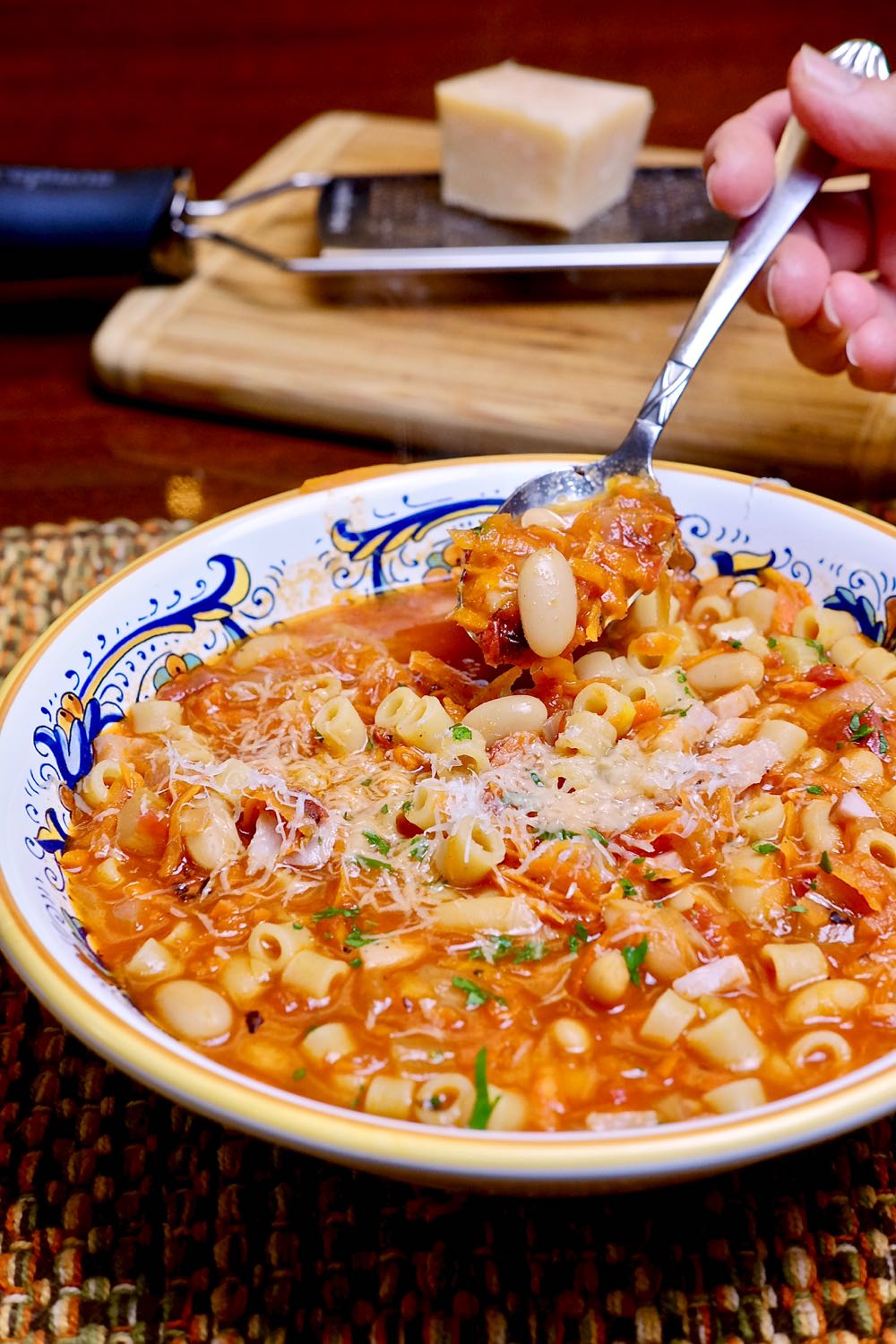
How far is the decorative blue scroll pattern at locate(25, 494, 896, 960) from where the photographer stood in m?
2.41

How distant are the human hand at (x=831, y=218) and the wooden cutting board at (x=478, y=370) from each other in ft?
0.95

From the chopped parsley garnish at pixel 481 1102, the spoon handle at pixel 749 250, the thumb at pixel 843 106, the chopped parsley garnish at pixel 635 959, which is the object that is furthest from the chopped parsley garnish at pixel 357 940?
the thumb at pixel 843 106

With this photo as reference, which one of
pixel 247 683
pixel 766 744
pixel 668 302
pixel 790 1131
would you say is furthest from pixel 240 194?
pixel 790 1131

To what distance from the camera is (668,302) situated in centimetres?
471

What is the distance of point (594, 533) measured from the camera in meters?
2.84

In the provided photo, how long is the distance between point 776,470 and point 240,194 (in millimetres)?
2856

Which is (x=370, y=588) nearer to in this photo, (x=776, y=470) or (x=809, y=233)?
(x=776, y=470)

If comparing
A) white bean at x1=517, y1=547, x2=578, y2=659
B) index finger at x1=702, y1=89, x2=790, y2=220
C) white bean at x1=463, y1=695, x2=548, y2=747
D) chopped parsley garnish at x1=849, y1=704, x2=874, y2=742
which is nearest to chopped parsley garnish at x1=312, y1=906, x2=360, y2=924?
white bean at x1=463, y1=695, x2=548, y2=747

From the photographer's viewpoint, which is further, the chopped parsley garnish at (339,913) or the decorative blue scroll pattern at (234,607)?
the decorative blue scroll pattern at (234,607)

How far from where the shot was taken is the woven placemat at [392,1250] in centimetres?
188

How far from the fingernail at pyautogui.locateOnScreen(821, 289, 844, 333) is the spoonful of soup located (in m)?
0.37

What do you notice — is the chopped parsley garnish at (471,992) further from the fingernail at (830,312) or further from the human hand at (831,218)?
the fingernail at (830,312)

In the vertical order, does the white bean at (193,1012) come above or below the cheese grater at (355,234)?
below

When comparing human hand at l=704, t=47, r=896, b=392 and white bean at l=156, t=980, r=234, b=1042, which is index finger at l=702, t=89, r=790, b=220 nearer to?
human hand at l=704, t=47, r=896, b=392
